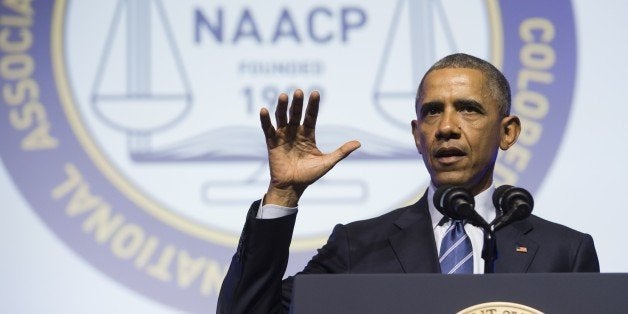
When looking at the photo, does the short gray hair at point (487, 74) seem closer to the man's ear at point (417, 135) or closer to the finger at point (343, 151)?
the man's ear at point (417, 135)

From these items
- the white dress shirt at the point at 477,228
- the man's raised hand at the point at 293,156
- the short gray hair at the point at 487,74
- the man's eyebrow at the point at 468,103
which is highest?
the short gray hair at the point at 487,74

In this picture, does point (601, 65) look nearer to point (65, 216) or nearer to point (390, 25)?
point (390, 25)

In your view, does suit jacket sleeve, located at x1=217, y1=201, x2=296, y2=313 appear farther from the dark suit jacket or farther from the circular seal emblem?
the circular seal emblem

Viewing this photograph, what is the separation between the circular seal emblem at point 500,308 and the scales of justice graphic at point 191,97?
5.48ft

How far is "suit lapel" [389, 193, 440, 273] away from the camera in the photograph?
1.96 metres

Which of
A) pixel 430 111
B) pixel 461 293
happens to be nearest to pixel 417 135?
pixel 430 111

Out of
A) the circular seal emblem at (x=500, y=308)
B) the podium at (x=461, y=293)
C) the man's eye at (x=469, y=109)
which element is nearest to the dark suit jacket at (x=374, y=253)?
the man's eye at (x=469, y=109)

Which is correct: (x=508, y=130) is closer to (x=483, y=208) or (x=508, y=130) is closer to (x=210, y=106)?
(x=483, y=208)

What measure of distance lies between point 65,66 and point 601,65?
1.83m

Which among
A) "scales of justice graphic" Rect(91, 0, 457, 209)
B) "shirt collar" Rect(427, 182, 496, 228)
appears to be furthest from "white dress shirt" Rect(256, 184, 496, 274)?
"scales of justice graphic" Rect(91, 0, 457, 209)

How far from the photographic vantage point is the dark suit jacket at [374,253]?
5.99ft

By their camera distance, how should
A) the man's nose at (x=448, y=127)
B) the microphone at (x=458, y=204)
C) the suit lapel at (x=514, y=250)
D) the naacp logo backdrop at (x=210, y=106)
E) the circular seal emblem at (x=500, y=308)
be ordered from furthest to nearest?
the naacp logo backdrop at (x=210, y=106)
the man's nose at (x=448, y=127)
the suit lapel at (x=514, y=250)
the microphone at (x=458, y=204)
the circular seal emblem at (x=500, y=308)

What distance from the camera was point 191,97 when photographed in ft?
10.4

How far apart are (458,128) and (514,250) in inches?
11.5
